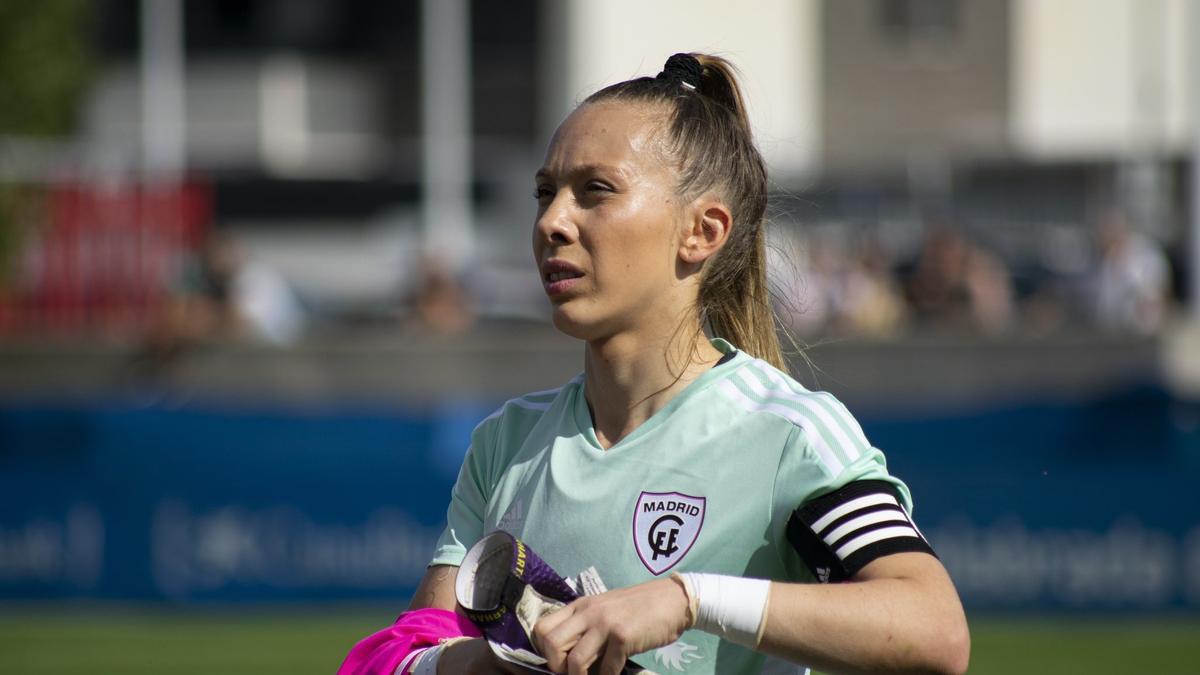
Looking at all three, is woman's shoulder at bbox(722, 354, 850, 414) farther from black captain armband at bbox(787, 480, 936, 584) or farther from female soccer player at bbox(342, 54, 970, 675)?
black captain armband at bbox(787, 480, 936, 584)

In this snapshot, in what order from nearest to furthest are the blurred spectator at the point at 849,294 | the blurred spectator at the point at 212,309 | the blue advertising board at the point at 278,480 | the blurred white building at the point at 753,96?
the blue advertising board at the point at 278,480, the blurred spectator at the point at 212,309, the blurred spectator at the point at 849,294, the blurred white building at the point at 753,96

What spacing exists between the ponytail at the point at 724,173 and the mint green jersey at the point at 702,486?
0.14m

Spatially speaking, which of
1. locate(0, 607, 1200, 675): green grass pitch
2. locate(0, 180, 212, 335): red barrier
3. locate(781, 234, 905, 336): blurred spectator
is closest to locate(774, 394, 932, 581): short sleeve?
locate(0, 607, 1200, 675): green grass pitch

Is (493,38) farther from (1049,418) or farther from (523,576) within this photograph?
(523,576)

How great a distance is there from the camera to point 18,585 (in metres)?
11.7

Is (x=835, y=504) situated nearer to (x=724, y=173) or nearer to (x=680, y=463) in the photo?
(x=680, y=463)

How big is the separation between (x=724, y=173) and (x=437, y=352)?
11.6 m

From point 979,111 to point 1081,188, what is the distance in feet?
25.2

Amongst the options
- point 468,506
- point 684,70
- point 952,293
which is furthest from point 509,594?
point 952,293

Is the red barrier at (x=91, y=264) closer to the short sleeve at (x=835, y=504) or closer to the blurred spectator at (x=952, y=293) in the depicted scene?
the blurred spectator at (x=952, y=293)

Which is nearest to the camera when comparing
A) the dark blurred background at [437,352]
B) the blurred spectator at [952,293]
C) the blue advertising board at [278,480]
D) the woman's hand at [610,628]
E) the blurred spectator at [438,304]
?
the woman's hand at [610,628]

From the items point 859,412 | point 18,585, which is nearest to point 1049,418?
point 859,412

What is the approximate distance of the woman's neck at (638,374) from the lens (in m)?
2.66

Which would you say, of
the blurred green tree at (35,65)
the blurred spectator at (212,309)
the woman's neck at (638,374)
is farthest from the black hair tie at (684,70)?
the blurred green tree at (35,65)
